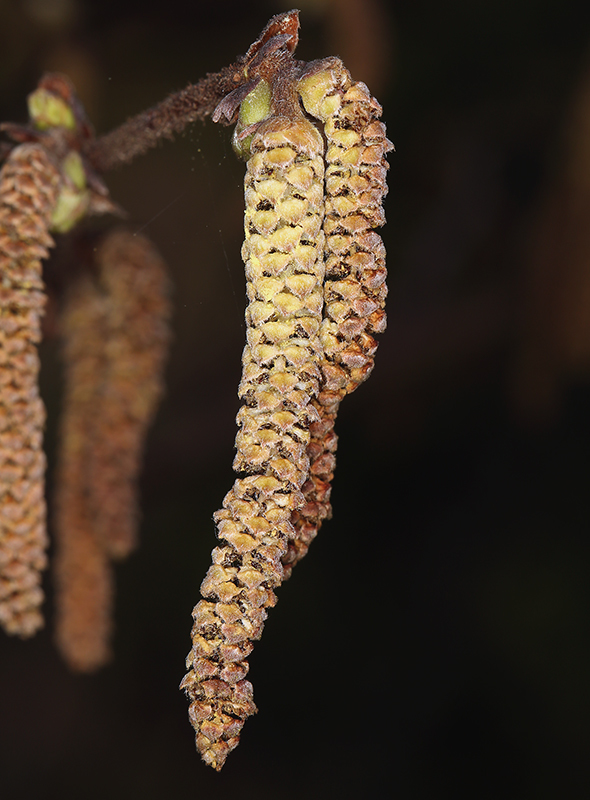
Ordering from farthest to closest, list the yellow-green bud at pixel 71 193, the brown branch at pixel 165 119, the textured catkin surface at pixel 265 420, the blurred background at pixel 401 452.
A: 1. the blurred background at pixel 401 452
2. the yellow-green bud at pixel 71 193
3. the brown branch at pixel 165 119
4. the textured catkin surface at pixel 265 420

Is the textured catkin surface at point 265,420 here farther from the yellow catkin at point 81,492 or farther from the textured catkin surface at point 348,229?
the yellow catkin at point 81,492

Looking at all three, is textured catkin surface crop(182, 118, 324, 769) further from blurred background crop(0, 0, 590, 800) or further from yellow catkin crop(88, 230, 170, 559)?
blurred background crop(0, 0, 590, 800)

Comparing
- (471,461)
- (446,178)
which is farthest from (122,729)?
(446,178)

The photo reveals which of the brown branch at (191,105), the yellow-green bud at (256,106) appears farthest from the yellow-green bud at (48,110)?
the yellow-green bud at (256,106)

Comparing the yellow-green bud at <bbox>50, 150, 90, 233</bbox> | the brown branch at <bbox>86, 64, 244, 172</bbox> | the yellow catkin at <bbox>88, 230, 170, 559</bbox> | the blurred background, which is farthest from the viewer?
the blurred background

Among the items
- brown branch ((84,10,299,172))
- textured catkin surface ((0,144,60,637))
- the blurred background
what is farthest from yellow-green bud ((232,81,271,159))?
the blurred background

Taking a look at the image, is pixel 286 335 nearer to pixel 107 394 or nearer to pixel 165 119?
pixel 165 119
